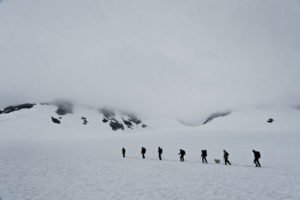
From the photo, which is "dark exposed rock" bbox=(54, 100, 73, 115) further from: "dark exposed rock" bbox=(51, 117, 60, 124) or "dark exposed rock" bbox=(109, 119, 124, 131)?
"dark exposed rock" bbox=(109, 119, 124, 131)

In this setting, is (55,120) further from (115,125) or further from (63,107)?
(115,125)

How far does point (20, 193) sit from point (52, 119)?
5088 inches

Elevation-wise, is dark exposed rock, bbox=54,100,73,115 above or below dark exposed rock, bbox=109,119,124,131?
above

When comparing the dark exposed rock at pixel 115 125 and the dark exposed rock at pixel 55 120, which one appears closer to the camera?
the dark exposed rock at pixel 55 120

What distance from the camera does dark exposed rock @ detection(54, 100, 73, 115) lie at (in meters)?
163

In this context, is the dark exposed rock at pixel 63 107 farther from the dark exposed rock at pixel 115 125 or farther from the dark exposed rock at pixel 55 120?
the dark exposed rock at pixel 115 125

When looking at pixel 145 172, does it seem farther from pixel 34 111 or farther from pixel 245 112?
pixel 34 111

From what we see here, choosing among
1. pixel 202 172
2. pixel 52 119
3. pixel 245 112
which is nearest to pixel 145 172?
pixel 202 172

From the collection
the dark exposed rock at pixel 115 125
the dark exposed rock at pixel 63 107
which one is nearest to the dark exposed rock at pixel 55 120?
the dark exposed rock at pixel 63 107

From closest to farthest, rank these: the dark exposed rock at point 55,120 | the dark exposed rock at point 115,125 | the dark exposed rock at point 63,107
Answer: the dark exposed rock at point 55,120, the dark exposed rock at point 63,107, the dark exposed rock at point 115,125

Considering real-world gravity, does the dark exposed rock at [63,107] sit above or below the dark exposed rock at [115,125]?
above

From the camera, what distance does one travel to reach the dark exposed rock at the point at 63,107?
16269 centimetres

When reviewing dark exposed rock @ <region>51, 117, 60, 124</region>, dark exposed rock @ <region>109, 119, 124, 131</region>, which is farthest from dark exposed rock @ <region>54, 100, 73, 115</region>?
dark exposed rock @ <region>109, 119, 124, 131</region>

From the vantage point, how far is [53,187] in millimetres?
16938
